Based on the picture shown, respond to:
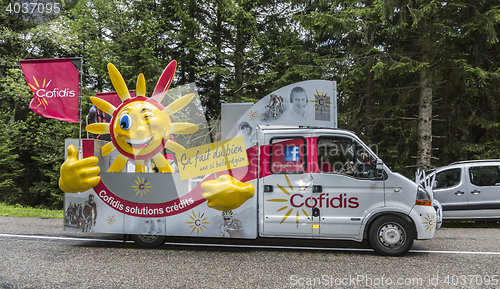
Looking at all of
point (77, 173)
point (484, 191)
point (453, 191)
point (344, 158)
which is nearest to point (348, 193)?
point (344, 158)

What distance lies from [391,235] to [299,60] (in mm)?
10137

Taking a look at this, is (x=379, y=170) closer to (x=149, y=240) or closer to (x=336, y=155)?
(x=336, y=155)

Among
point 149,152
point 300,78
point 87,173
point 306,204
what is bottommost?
point 306,204

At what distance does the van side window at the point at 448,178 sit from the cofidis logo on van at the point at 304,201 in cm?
503

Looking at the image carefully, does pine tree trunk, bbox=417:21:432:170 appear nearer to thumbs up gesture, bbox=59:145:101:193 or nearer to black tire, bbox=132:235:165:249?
black tire, bbox=132:235:165:249

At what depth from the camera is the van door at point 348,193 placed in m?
5.28

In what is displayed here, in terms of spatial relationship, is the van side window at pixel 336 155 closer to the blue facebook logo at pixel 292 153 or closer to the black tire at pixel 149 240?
the blue facebook logo at pixel 292 153

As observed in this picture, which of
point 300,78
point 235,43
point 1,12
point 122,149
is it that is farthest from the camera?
point 1,12

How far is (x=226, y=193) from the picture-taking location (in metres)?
5.19

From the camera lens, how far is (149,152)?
18.6 ft

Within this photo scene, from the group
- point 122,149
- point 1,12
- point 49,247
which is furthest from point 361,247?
point 1,12

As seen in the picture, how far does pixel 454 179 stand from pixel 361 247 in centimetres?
456

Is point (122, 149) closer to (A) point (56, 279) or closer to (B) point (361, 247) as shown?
(A) point (56, 279)

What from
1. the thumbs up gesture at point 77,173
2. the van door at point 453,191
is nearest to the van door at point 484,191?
the van door at point 453,191
